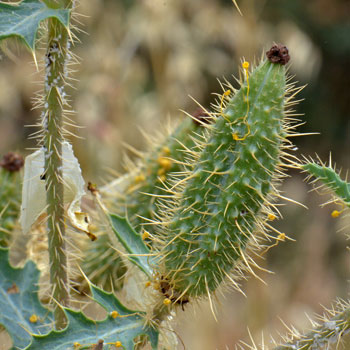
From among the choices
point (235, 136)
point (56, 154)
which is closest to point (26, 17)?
point (56, 154)

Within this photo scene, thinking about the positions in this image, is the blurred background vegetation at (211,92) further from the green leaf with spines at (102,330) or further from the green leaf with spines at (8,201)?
the green leaf with spines at (8,201)

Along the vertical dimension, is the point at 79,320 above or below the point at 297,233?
above

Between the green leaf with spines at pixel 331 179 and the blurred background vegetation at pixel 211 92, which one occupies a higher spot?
the green leaf with spines at pixel 331 179

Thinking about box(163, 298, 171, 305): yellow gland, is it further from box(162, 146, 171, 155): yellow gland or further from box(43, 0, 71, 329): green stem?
box(162, 146, 171, 155): yellow gland

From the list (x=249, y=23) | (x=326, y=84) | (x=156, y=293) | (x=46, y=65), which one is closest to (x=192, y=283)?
(x=156, y=293)

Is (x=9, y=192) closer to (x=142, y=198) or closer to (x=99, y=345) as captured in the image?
(x=142, y=198)

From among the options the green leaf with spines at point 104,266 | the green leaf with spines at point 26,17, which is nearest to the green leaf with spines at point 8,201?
the green leaf with spines at point 104,266

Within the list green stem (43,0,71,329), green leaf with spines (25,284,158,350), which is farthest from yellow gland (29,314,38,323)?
green leaf with spines (25,284,158,350)

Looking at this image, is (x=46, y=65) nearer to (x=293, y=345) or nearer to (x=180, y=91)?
(x=293, y=345)
